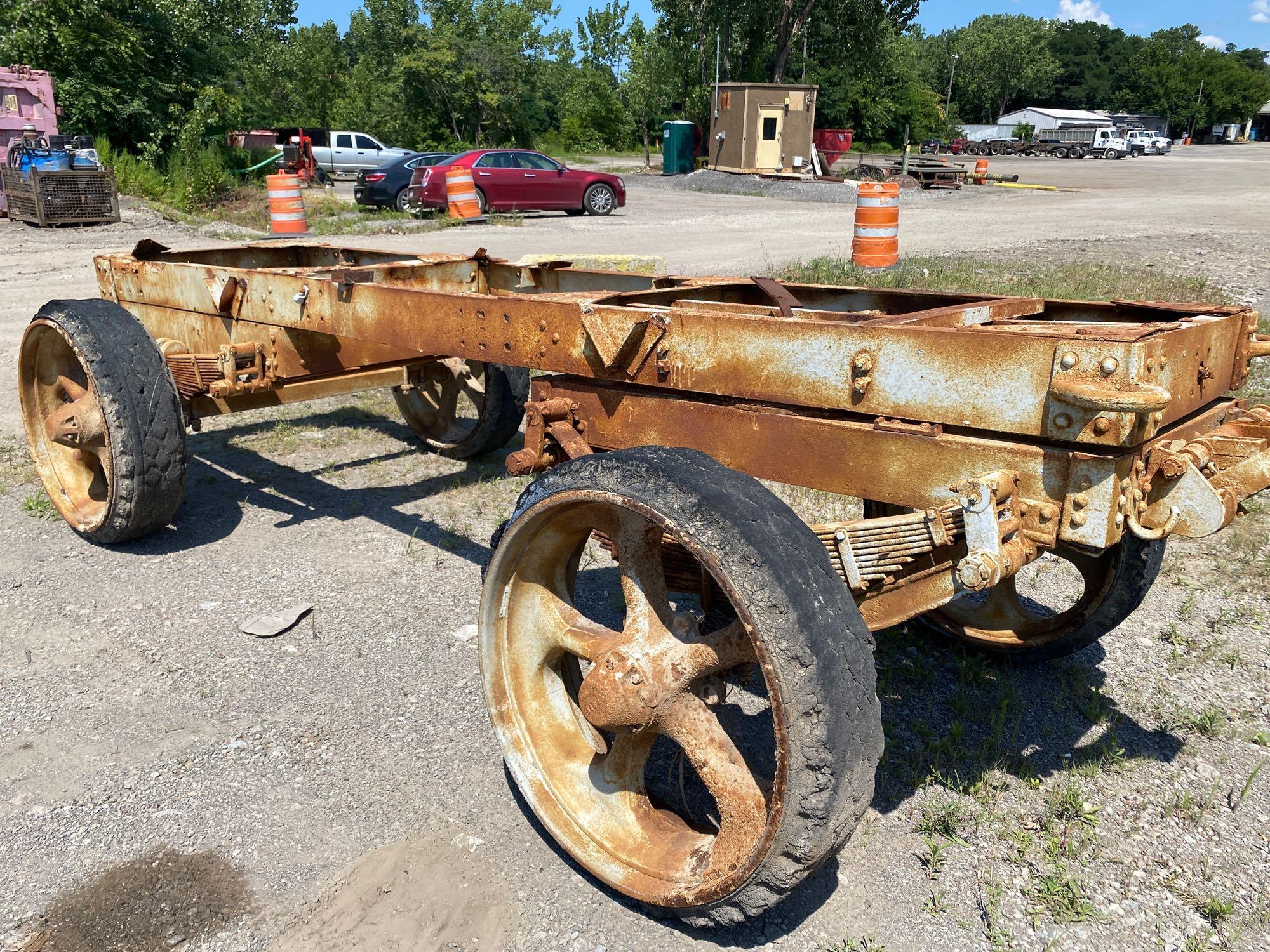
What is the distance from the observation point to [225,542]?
484cm

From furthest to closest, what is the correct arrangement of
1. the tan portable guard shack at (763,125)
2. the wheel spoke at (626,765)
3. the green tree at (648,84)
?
the green tree at (648,84) < the tan portable guard shack at (763,125) < the wheel spoke at (626,765)

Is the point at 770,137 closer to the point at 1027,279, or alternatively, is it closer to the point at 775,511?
the point at 1027,279

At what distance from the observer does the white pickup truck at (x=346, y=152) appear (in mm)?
33625

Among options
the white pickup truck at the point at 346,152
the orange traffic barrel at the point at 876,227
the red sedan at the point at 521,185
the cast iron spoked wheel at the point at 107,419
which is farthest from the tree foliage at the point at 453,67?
the cast iron spoked wheel at the point at 107,419

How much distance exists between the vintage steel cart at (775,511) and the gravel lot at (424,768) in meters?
0.32

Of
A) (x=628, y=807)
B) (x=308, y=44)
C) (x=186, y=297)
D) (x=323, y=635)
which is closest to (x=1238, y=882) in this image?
(x=628, y=807)

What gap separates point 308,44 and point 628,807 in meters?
63.7

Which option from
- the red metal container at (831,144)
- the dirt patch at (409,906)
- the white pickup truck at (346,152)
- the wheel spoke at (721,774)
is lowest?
the dirt patch at (409,906)

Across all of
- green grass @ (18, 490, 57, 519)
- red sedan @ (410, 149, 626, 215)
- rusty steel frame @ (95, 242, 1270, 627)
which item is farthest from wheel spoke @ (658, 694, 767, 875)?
red sedan @ (410, 149, 626, 215)

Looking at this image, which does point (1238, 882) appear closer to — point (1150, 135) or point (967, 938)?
point (967, 938)

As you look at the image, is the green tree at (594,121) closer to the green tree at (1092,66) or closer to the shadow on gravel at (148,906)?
the shadow on gravel at (148,906)

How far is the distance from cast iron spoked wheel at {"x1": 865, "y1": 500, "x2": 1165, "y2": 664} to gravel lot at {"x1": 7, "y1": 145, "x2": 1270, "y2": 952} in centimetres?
13

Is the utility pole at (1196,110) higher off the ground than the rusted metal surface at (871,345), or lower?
higher

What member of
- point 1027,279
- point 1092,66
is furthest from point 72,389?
point 1092,66
